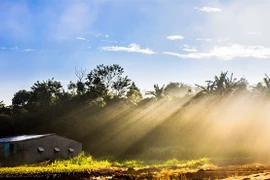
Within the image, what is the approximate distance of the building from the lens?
82.4 ft

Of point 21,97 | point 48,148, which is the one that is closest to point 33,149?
point 48,148

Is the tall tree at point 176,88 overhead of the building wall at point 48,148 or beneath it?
overhead

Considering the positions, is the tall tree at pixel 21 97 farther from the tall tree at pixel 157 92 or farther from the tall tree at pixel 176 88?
the tall tree at pixel 176 88

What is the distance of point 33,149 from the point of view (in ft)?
85.3

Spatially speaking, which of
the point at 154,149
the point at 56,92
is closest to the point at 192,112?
the point at 154,149

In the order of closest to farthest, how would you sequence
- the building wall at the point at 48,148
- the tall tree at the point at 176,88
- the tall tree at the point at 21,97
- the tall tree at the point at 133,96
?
1. the building wall at the point at 48,148
2. the tall tree at the point at 133,96
3. the tall tree at the point at 21,97
4. the tall tree at the point at 176,88

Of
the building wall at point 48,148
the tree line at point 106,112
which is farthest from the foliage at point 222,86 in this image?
the building wall at point 48,148

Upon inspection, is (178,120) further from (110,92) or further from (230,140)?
(110,92)

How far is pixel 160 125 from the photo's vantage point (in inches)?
1398

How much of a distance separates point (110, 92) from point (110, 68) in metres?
3.77

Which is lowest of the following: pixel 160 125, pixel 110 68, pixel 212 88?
pixel 160 125

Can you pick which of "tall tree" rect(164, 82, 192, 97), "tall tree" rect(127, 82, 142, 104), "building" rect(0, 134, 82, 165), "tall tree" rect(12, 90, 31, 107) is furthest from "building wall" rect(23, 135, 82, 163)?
"tall tree" rect(164, 82, 192, 97)

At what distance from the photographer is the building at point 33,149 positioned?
82.4 ft

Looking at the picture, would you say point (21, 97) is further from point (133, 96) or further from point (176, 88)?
point (176, 88)
